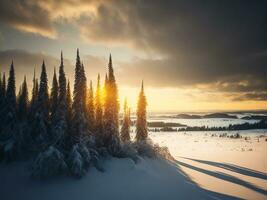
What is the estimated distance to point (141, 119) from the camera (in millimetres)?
50531

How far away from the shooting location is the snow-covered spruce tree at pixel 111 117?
3397 centimetres

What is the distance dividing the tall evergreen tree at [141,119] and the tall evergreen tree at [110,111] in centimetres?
1373

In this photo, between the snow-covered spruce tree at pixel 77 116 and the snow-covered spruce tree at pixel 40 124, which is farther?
the snow-covered spruce tree at pixel 40 124

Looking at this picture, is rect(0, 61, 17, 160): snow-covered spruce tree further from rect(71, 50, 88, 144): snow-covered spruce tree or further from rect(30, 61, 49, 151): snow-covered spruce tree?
rect(71, 50, 88, 144): snow-covered spruce tree

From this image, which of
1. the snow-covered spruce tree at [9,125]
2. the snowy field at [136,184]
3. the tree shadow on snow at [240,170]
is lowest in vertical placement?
the tree shadow on snow at [240,170]

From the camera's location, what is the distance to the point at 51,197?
915 inches

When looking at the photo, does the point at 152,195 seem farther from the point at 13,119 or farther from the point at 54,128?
the point at 13,119

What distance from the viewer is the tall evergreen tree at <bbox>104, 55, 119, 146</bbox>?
34312 millimetres

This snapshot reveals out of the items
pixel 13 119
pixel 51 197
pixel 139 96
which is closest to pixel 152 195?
pixel 51 197

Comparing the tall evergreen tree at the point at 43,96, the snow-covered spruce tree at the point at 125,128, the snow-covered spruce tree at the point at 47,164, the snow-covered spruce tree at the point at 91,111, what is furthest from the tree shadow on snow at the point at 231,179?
the tall evergreen tree at the point at 43,96

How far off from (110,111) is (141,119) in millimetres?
15945

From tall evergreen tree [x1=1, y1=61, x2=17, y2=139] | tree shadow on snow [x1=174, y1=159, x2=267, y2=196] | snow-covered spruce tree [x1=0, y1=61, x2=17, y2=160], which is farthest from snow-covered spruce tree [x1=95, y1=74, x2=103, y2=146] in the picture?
tree shadow on snow [x1=174, y1=159, x2=267, y2=196]

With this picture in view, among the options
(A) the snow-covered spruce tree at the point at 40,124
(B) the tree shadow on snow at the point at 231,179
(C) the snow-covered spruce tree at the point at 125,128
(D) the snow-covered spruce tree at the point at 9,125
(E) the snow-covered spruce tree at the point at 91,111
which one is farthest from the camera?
(C) the snow-covered spruce tree at the point at 125,128

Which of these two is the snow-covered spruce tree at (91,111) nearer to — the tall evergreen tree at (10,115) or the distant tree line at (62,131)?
the distant tree line at (62,131)
